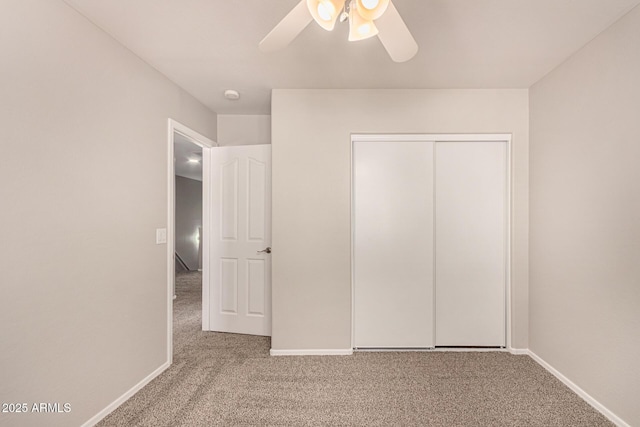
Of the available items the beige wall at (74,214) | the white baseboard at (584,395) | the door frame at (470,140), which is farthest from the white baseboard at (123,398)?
the white baseboard at (584,395)

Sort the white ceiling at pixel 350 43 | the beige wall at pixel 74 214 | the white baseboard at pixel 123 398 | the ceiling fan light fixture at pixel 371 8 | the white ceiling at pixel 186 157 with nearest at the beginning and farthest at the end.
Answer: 1. the ceiling fan light fixture at pixel 371 8
2. the beige wall at pixel 74 214
3. the white ceiling at pixel 350 43
4. the white baseboard at pixel 123 398
5. the white ceiling at pixel 186 157

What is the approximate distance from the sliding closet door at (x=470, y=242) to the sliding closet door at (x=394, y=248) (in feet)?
0.41

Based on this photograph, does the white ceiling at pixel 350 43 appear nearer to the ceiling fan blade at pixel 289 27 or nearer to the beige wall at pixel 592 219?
the beige wall at pixel 592 219

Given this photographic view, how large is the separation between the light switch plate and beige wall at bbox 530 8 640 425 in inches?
124

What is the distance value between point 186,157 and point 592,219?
18.4ft

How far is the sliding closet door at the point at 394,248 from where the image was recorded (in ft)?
8.87

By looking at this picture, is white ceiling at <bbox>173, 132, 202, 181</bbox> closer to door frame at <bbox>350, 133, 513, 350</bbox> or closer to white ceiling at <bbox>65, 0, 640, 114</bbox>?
white ceiling at <bbox>65, 0, 640, 114</bbox>

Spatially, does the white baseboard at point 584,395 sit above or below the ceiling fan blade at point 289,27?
below

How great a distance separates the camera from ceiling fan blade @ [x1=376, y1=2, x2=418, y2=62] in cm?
116

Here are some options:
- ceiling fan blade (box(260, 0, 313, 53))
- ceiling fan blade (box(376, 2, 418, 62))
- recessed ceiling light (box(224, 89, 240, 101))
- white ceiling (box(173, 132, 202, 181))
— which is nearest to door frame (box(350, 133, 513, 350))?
recessed ceiling light (box(224, 89, 240, 101))

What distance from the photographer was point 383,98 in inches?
106

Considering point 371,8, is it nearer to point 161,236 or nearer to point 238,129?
point 161,236

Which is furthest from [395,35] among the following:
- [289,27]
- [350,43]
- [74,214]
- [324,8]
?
[74,214]

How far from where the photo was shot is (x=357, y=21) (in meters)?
1.18
